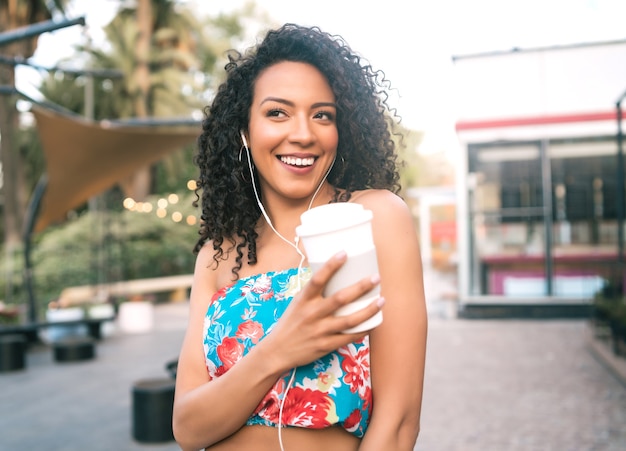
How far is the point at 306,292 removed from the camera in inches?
43.3

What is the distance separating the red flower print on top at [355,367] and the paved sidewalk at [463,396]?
12.4 ft

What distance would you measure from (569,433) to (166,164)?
18594 millimetres

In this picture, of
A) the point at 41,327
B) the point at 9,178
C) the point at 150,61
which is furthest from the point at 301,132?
the point at 150,61

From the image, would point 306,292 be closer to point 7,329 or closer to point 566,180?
point 7,329

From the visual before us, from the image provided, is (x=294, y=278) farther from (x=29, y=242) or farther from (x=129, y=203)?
(x=129, y=203)

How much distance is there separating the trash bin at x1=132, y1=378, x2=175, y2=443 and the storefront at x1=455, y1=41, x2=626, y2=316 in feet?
24.9

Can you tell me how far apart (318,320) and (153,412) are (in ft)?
14.3

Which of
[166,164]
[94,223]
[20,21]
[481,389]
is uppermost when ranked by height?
[20,21]

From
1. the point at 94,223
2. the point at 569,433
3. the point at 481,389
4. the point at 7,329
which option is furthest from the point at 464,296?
the point at 94,223

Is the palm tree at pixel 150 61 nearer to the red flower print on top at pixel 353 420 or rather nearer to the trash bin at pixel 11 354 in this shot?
the trash bin at pixel 11 354

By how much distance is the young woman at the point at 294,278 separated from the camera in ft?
4.26

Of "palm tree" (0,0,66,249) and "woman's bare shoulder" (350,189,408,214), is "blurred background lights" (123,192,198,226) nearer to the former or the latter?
"palm tree" (0,0,66,249)

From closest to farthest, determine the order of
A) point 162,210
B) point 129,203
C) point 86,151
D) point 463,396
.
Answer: point 463,396 < point 86,151 < point 162,210 < point 129,203

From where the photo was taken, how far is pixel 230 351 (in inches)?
57.2
